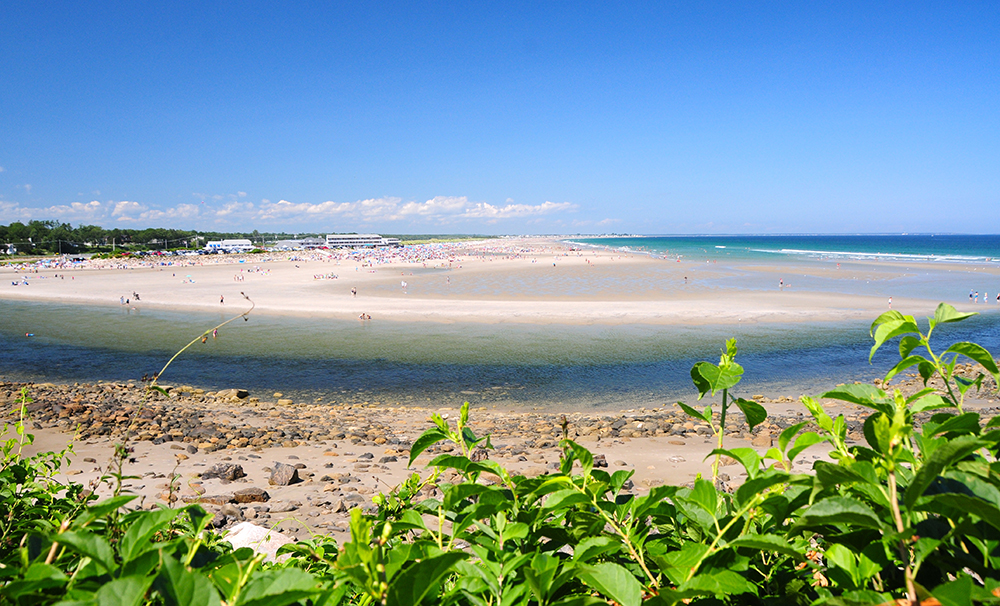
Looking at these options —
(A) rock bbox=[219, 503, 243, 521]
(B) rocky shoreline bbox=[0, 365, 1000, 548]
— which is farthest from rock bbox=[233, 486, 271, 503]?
(A) rock bbox=[219, 503, 243, 521]

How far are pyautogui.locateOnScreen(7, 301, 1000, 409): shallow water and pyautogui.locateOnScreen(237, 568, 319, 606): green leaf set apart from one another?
1167 cm

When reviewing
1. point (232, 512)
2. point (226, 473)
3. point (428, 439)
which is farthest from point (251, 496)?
point (428, 439)

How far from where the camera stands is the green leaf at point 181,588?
0.63 metres

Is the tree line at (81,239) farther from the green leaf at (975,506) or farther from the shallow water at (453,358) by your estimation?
the green leaf at (975,506)

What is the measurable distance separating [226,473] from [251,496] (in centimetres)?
100

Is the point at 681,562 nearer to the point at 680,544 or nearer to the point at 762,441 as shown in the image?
the point at 680,544

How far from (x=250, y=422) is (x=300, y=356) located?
732cm

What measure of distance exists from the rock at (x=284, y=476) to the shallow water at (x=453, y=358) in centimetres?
580

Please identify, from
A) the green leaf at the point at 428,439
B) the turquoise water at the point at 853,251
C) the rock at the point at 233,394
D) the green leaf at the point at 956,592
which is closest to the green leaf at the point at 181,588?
the green leaf at the point at 428,439

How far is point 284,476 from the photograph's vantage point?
256 inches

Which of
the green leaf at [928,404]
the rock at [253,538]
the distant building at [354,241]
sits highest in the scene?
the distant building at [354,241]

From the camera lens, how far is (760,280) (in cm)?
3925

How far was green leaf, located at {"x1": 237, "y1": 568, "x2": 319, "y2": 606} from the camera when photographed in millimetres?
631

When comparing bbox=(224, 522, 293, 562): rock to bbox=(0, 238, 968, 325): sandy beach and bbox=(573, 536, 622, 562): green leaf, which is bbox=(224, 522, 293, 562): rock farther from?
bbox=(0, 238, 968, 325): sandy beach
